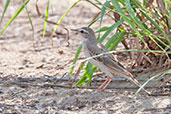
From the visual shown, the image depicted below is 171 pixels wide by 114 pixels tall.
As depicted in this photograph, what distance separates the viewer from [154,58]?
567 centimetres

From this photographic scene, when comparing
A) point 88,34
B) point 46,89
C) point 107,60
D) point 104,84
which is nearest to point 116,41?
point 107,60

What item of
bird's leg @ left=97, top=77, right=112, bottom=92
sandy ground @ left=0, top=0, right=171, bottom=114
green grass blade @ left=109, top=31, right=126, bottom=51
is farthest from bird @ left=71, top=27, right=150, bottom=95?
sandy ground @ left=0, top=0, right=171, bottom=114

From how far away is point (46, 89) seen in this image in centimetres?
523

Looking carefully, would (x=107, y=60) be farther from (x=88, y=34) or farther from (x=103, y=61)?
(x=88, y=34)

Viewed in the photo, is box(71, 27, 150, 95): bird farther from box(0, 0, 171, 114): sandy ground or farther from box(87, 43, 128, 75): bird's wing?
box(0, 0, 171, 114): sandy ground

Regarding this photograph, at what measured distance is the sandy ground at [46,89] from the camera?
443 centimetres

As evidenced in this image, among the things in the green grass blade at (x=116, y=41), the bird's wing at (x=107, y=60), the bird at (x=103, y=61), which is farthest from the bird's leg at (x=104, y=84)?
the green grass blade at (x=116, y=41)

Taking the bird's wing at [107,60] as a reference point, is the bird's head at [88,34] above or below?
above

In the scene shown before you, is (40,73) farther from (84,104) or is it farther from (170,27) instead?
(170,27)

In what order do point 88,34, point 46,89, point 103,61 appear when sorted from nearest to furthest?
point 103,61, point 46,89, point 88,34

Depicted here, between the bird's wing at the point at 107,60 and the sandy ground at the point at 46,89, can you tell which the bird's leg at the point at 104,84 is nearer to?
the sandy ground at the point at 46,89

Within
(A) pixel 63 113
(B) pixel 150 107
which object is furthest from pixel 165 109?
(A) pixel 63 113

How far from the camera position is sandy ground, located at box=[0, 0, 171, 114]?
4.43 meters

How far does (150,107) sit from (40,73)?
7.68 ft
